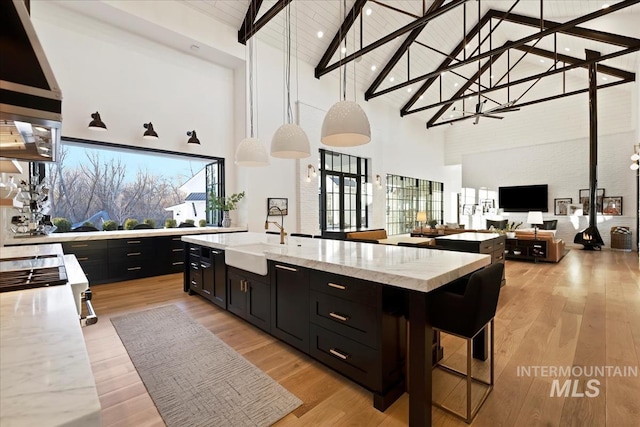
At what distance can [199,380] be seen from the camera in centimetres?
212

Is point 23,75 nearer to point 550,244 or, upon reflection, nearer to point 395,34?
point 395,34

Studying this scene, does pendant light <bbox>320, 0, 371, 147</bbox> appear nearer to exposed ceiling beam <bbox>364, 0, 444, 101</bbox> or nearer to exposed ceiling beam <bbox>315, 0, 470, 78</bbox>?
exposed ceiling beam <bbox>315, 0, 470, 78</bbox>

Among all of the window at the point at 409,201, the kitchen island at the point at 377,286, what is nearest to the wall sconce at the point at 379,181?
the window at the point at 409,201

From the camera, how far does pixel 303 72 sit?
7.52 metres

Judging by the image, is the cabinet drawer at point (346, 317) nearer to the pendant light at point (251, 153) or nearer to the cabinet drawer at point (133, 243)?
the pendant light at point (251, 153)

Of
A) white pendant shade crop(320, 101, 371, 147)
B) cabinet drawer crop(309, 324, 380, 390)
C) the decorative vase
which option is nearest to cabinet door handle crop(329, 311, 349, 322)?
cabinet drawer crop(309, 324, 380, 390)

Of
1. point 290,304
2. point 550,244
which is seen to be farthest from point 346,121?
point 550,244

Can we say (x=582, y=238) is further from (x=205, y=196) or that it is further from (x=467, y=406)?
(x=205, y=196)

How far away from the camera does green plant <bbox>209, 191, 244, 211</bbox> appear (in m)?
6.20

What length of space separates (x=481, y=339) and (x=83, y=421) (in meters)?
2.69

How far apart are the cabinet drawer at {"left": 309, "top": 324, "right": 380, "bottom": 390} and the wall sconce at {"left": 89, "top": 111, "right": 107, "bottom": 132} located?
5057 millimetres

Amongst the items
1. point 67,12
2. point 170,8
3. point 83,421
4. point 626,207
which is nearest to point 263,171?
point 170,8

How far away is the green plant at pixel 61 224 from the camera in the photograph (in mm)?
4773

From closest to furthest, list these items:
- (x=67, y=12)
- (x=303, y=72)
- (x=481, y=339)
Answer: (x=481, y=339), (x=67, y=12), (x=303, y=72)
